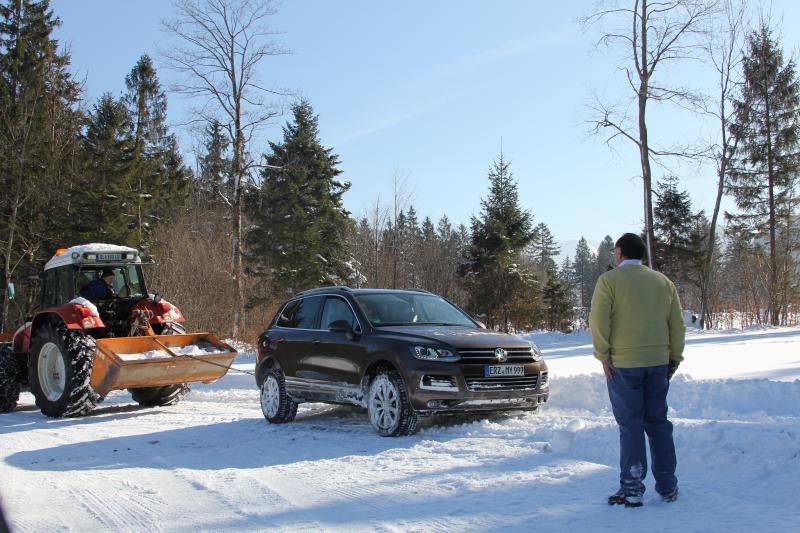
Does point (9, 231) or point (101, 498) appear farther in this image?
point (9, 231)

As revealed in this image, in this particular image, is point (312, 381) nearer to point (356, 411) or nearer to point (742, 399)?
point (356, 411)

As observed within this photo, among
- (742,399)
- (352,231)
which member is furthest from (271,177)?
(742,399)

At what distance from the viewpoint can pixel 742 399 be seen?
9.44 metres

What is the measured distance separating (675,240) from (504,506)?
43276mm

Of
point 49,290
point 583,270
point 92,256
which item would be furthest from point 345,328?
point 583,270

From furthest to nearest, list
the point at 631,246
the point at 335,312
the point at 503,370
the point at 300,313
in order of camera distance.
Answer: the point at 300,313 < the point at 335,312 < the point at 503,370 < the point at 631,246

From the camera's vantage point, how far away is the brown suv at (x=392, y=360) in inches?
318

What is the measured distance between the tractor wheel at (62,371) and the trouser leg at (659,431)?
886cm

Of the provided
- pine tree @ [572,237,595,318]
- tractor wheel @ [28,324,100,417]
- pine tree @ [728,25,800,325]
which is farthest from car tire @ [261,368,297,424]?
pine tree @ [572,237,595,318]

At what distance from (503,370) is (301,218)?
26.9 meters

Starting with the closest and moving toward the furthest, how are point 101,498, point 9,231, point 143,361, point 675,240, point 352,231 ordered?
point 101,498, point 143,361, point 9,231, point 352,231, point 675,240

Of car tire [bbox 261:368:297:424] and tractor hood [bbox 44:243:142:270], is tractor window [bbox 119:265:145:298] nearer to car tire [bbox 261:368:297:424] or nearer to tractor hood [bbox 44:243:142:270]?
tractor hood [bbox 44:243:142:270]

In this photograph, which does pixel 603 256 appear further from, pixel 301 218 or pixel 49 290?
pixel 49 290

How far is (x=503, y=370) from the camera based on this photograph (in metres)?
8.30
